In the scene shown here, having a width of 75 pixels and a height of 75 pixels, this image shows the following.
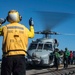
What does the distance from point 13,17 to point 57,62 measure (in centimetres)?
1780

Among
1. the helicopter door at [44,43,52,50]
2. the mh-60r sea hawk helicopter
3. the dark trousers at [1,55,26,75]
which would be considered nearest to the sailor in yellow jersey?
the dark trousers at [1,55,26,75]

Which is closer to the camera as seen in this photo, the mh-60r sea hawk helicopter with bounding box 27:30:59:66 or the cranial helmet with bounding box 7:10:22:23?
the cranial helmet with bounding box 7:10:22:23

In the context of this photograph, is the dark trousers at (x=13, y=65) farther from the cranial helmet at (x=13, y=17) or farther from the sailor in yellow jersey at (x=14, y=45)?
the cranial helmet at (x=13, y=17)

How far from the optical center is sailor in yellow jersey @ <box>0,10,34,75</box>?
4844 millimetres

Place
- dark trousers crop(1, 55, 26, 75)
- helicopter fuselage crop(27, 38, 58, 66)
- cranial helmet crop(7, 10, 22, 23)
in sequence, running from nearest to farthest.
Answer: dark trousers crop(1, 55, 26, 75) → cranial helmet crop(7, 10, 22, 23) → helicopter fuselage crop(27, 38, 58, 66)

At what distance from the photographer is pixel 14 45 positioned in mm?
4898

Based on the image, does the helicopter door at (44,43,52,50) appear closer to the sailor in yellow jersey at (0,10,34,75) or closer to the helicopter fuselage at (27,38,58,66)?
the helicopter fuselage at (27,38,58,66)

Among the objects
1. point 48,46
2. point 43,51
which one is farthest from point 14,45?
point 48,46

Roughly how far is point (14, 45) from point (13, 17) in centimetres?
48

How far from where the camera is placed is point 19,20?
198 inches

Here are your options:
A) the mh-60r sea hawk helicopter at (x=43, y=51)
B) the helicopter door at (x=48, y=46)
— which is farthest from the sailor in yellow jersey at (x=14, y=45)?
the helicopter door at (x=48, y=46)

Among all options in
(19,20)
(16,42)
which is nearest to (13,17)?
(19,20)

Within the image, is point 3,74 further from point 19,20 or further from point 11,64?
point 19,20

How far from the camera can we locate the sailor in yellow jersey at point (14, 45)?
4.84m
